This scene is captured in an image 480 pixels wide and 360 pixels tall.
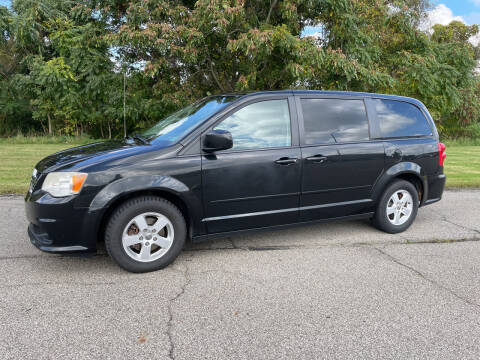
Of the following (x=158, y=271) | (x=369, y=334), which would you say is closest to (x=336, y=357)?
(x=369, y=334)

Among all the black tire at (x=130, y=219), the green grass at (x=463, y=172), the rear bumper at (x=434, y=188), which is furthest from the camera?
the green grass at (x=463, y=172)

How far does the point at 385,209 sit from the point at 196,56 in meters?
8.12

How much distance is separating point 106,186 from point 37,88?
19.0 meters

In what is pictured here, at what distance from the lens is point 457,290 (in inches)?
134

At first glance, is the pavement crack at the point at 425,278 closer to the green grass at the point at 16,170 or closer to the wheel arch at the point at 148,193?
the wheel arch at the point at 148,193

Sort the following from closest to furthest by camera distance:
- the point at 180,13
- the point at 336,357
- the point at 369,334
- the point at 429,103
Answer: the point at 336,357
the point at 369,334
the point at 180,13
the point at 429,103

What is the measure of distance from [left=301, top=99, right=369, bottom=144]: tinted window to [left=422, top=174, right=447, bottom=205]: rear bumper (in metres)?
1.29

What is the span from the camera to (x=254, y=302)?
10.3 ft

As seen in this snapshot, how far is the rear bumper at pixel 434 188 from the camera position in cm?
529

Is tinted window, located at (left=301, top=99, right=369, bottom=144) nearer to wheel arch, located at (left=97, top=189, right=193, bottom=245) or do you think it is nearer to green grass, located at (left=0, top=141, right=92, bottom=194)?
wheel arch, located at (left=97, top=189, right=193, bottom=245)

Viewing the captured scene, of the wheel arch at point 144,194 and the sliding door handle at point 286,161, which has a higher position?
the sliding door handle at point 286,161

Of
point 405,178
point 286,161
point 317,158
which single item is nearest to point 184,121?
point 286,161

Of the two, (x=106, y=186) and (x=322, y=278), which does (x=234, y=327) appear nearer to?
(x=322, y=278)

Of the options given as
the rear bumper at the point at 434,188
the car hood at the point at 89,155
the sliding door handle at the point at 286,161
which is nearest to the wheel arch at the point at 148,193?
the car hood at the point at 89,155
